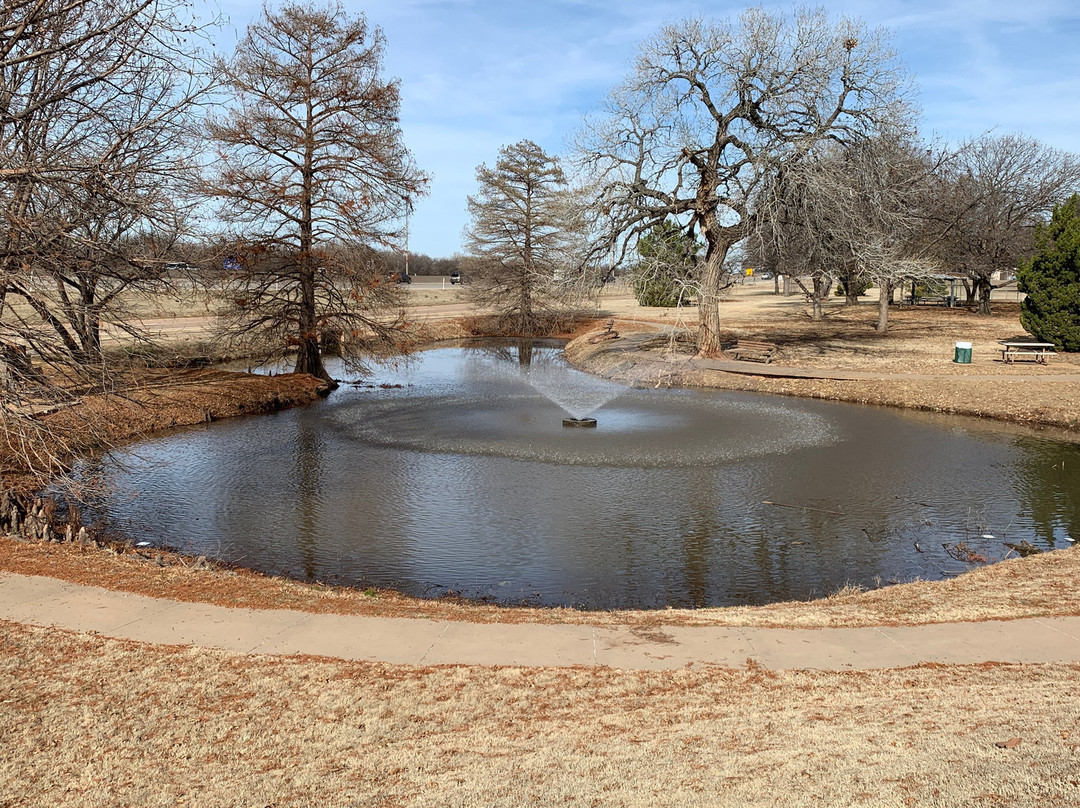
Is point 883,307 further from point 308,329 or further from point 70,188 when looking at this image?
point 70,188

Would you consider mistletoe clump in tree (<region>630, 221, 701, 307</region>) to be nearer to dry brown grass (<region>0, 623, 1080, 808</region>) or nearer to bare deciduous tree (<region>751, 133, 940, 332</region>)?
bare deciduous tree (<region>751, 133, 940, 332</region>)

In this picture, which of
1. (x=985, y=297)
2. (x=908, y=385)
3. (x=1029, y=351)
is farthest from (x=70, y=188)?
(x=985, y=297)

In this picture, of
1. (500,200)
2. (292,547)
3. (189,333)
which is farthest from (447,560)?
(500,200)

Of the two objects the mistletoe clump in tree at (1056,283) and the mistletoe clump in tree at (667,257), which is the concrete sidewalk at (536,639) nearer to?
A: the mistletoe clump in tree at (667,257)

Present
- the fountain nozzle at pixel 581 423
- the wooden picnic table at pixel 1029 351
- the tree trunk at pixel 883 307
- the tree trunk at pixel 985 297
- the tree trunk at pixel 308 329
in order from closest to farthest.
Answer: the fountain nozzle at pixel 581 423 < the tree trunk at pixel 308 329 < the wooden picnic table at pixel 1029 351 < the tree trunk at pixel 883 307 < the tree trunk at pixel 985 297

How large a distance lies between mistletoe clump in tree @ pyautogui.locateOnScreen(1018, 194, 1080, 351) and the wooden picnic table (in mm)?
633

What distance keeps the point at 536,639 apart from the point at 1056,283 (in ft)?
99.5

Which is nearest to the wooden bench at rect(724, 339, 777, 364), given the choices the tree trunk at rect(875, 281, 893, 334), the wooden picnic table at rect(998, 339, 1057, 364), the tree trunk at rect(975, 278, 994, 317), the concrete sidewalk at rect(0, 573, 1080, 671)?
the wooden picnic table at rect(998, 339, 1057, 364)

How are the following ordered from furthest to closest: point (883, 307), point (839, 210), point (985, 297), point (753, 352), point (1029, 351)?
point (985, 297), point (883, 307), point (753, 352), point (1029, 351), point (839, 210)

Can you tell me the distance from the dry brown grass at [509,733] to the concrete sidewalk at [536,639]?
10.9 inches

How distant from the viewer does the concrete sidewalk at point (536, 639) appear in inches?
275

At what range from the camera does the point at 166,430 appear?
2020 centimetres

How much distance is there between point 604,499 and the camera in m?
13.9

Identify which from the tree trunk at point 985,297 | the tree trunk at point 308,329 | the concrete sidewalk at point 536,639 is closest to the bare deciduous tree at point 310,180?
the tree trunk at point 308,329
